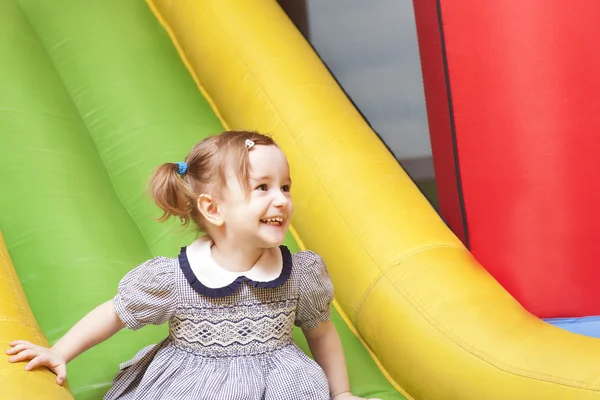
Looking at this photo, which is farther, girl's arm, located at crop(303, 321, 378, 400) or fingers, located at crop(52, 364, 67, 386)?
girl's arm, located at crop(303, 321, 378, 400)

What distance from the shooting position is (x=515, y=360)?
3.88ft

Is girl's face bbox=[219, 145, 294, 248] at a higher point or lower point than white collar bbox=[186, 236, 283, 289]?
higher

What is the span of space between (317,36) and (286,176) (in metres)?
1.07

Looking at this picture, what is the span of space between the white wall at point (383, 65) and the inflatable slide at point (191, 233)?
227 millimetres

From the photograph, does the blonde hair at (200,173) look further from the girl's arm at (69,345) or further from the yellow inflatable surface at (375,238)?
the yellow inflatable surface at (375,238)

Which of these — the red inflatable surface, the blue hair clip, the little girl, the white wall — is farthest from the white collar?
the white wall

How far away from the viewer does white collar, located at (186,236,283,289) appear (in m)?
1.17

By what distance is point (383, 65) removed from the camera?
204 centimetres

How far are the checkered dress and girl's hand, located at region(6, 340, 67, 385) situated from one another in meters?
0.10

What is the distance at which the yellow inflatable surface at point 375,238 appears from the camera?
119 cm

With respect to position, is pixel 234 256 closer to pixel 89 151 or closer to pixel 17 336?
pixel 17 336

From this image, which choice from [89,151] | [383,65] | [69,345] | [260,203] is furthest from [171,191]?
[383,65]

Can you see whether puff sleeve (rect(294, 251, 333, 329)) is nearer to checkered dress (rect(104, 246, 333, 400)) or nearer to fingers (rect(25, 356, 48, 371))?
checkered dress (rect(104, 246, 333, 400))

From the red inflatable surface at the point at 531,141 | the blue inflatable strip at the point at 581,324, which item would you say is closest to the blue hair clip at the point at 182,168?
the red inflatable surface at the point at 531,141
